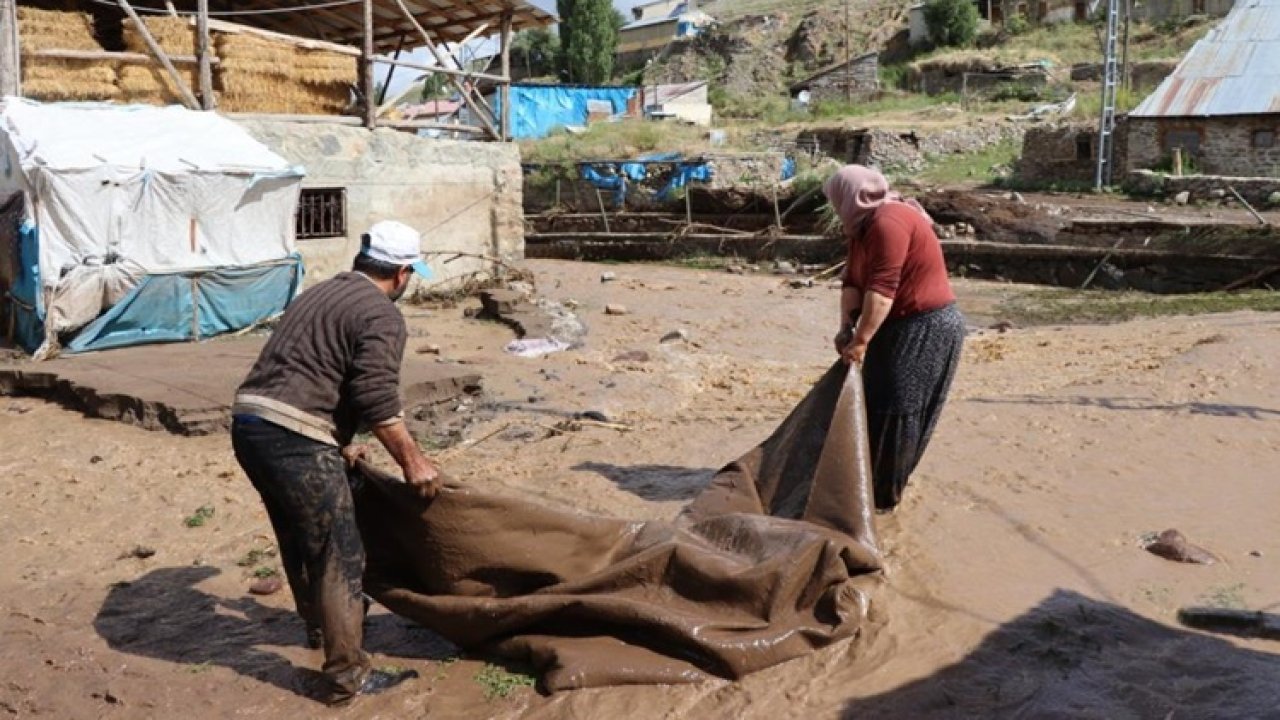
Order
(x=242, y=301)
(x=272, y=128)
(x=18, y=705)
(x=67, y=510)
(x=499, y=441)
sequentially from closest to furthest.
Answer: (x=18, y=705), (x=67, y=510), (x=499, y=441), (x=242, y=301), (x=272, y=128)

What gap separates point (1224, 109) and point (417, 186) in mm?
19680

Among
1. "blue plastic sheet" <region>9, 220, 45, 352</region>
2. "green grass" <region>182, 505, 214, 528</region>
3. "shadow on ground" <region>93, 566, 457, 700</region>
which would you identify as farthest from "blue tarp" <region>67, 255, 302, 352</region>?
"shadow on ground" <region>93, 566, 457, 700</region>

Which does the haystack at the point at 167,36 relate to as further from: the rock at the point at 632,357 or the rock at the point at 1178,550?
the rock at the point at 1178,550

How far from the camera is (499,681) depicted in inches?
157

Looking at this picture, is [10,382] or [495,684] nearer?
[495,684]

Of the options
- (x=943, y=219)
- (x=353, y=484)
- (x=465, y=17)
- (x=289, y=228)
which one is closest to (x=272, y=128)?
(x=289, y=228)

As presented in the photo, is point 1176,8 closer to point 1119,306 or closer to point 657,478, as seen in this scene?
point 1119,306

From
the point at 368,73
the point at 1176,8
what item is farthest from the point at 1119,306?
the point at 1176,8

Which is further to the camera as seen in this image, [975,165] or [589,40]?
[589,40]

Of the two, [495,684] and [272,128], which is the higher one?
[272,128]

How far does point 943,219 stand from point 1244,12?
1374 centimetres

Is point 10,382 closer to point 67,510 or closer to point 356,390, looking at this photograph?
point 67,510

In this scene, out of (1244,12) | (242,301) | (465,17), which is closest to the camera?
(242,301)

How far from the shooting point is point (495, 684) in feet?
13.1
